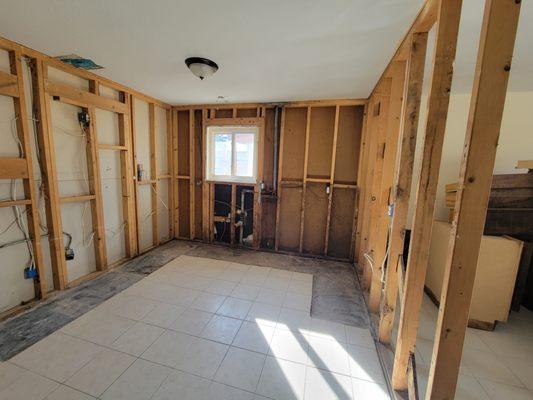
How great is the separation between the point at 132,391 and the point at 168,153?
3546mm

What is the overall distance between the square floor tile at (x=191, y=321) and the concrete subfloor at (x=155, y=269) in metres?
0.93

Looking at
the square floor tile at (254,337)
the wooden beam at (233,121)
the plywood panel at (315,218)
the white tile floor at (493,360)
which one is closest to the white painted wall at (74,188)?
the wooden beam at (233,121)

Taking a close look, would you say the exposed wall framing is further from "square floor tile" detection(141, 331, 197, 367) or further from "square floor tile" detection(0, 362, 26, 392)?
"square floor tile" detection(0, 362, 26, 392)

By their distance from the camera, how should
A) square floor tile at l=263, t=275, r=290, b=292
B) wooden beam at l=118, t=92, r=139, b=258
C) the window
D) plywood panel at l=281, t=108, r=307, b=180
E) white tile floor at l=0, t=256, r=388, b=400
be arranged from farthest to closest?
the window, plywood panel at l=281, t=108, r=307, b=180, wooden beam at l=118, t=92, r=139, b=258, square floor tile at l=263, t=275, r=290, b=292, white tile floor at l=0, t=256, r=388, b=400

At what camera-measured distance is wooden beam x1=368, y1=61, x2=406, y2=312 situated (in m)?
2.04

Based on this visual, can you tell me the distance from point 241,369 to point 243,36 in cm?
250

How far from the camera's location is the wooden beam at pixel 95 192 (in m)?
2.78

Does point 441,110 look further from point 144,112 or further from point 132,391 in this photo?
point 144,112

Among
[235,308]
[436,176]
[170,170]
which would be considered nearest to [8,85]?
[170,170]

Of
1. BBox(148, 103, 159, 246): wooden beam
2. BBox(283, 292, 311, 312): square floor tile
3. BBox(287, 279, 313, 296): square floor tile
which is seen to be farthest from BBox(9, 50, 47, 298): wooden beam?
BBox(287, 279, 313, 296): square floor tile

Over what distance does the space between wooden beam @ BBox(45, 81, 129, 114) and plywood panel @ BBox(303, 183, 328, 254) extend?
2.91 meters

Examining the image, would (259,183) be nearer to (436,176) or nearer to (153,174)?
(153,174)

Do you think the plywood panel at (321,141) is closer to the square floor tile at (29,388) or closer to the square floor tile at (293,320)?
the square floor tile at (293,320)

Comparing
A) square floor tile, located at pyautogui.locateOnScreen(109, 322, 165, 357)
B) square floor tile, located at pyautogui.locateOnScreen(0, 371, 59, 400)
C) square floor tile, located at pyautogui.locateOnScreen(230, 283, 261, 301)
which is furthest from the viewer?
Result: square floor tile, located at pyautogui.locateOnScreen(230, 283, 261, 301)
